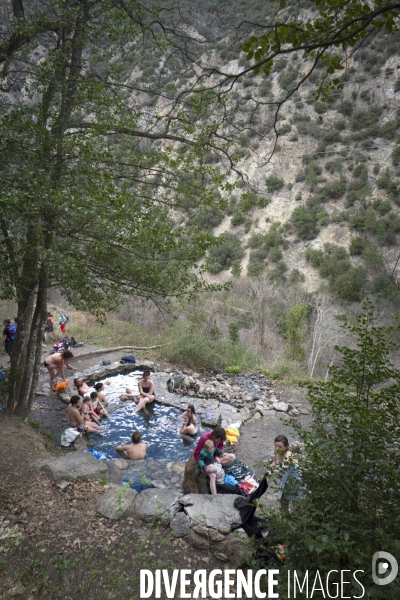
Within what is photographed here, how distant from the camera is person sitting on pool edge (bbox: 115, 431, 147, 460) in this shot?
6.61 meters

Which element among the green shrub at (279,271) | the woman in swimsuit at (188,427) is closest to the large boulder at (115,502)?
the woman in swimsuit at (188,427)

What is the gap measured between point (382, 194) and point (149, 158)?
99.7 feet

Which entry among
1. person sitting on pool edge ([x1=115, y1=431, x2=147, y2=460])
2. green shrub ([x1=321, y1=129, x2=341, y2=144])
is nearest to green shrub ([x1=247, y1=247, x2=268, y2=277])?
green shrub ([x1=321, y1=129, x2=341, y2=144])

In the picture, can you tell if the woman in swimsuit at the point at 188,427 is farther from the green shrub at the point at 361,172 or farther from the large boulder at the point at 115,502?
the green shrub at the point at 361,172

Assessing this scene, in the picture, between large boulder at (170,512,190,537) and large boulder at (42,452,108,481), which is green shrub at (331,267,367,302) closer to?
large boulder at (42,452,108,481)

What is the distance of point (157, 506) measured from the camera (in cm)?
418

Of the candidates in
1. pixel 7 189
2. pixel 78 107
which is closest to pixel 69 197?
pixel 7 189

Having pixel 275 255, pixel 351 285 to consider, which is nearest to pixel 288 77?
pixel 275 255

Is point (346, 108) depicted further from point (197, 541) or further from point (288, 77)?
point (197, 541)

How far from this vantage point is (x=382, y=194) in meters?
30.2

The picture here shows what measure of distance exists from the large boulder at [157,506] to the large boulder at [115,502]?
0.13 metres

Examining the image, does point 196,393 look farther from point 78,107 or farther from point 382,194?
point 382,194

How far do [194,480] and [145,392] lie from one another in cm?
448

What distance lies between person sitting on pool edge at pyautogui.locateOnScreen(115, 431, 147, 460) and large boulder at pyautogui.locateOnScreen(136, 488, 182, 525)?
218cm
